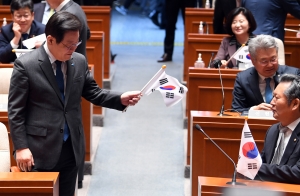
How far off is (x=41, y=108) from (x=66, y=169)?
0.34 metres

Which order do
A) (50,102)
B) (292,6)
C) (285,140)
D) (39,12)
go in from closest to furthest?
1. (50,102)
2. (285,140)
3. (292,6)
4. (39,12)

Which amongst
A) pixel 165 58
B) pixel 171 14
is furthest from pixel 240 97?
pixel 165 58

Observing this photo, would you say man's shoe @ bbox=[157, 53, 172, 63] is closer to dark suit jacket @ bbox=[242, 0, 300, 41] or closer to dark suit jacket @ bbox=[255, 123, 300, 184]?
dark suit jacket @ bbox=[242, 0, 300, 41]

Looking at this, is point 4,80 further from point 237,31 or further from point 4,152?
point 237,31

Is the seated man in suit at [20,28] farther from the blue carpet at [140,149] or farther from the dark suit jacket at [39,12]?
the blue carpet at [140,149]

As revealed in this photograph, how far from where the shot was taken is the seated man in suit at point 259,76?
3.60 meters

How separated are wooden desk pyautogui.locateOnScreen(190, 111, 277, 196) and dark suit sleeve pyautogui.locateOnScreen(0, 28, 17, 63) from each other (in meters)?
1.71

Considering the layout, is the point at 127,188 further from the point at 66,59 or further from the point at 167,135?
the point at 66,59

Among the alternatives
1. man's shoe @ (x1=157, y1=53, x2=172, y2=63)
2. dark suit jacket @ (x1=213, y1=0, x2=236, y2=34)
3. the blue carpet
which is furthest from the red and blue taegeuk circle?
man's shoe @ (x1=157, y1=53, x2=172, y2=63)

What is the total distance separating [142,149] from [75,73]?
217cm

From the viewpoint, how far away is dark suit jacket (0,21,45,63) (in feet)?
14.8

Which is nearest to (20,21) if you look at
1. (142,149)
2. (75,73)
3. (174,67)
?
(142,149)

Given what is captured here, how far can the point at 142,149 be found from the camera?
4863 mm

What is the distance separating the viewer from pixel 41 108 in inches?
105
